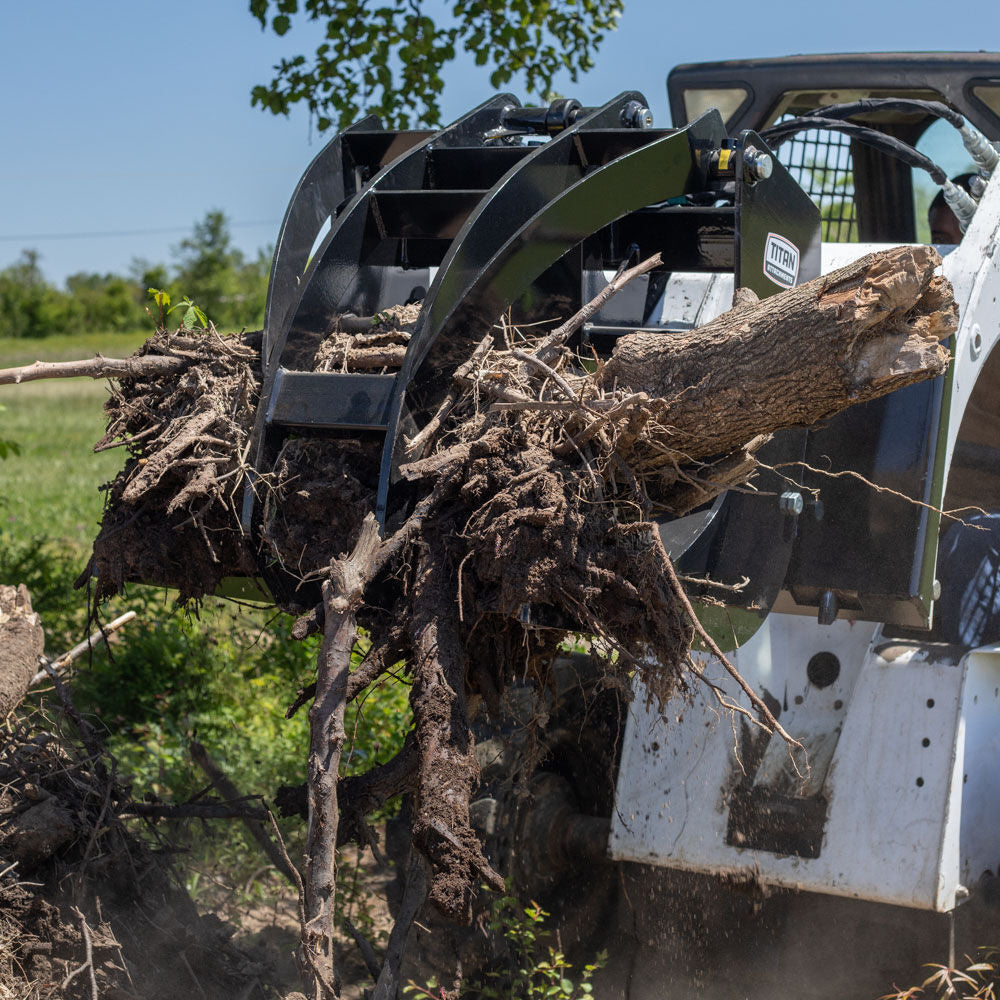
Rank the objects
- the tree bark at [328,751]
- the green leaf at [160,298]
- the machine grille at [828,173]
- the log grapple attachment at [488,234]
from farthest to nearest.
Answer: the machine grille at [828,173]
the green leaf at [160,298]
the log grapple attachment at [488,234]
the tree bark at [328,751]

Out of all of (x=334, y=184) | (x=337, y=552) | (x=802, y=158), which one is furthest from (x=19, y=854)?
(x=802, y=158)

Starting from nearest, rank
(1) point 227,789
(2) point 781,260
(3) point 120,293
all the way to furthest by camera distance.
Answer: (2) point 781,260 → (1) point 227,789 → (3) point 120,293

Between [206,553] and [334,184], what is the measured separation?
118cm

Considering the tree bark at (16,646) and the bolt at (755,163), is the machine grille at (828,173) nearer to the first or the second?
the bolt at (755,163)

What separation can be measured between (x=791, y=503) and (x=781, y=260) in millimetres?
611

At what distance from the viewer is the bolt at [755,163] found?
2.90 meters

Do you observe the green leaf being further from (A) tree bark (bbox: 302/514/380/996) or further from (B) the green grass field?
(A) tree bark (bbox: 302/514/380/996)

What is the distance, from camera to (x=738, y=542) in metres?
2.94

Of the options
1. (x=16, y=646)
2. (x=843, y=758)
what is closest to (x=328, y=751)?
(x=843, y=758)

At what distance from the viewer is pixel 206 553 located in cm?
300

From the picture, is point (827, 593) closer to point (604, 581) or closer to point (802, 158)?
point (604, 581)

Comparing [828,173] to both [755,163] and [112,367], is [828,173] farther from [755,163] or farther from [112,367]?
[112,367]

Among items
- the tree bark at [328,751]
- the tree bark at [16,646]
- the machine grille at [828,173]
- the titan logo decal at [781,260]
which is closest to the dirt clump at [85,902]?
the tree bark at [16,646]

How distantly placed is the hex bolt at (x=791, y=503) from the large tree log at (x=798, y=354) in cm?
36
